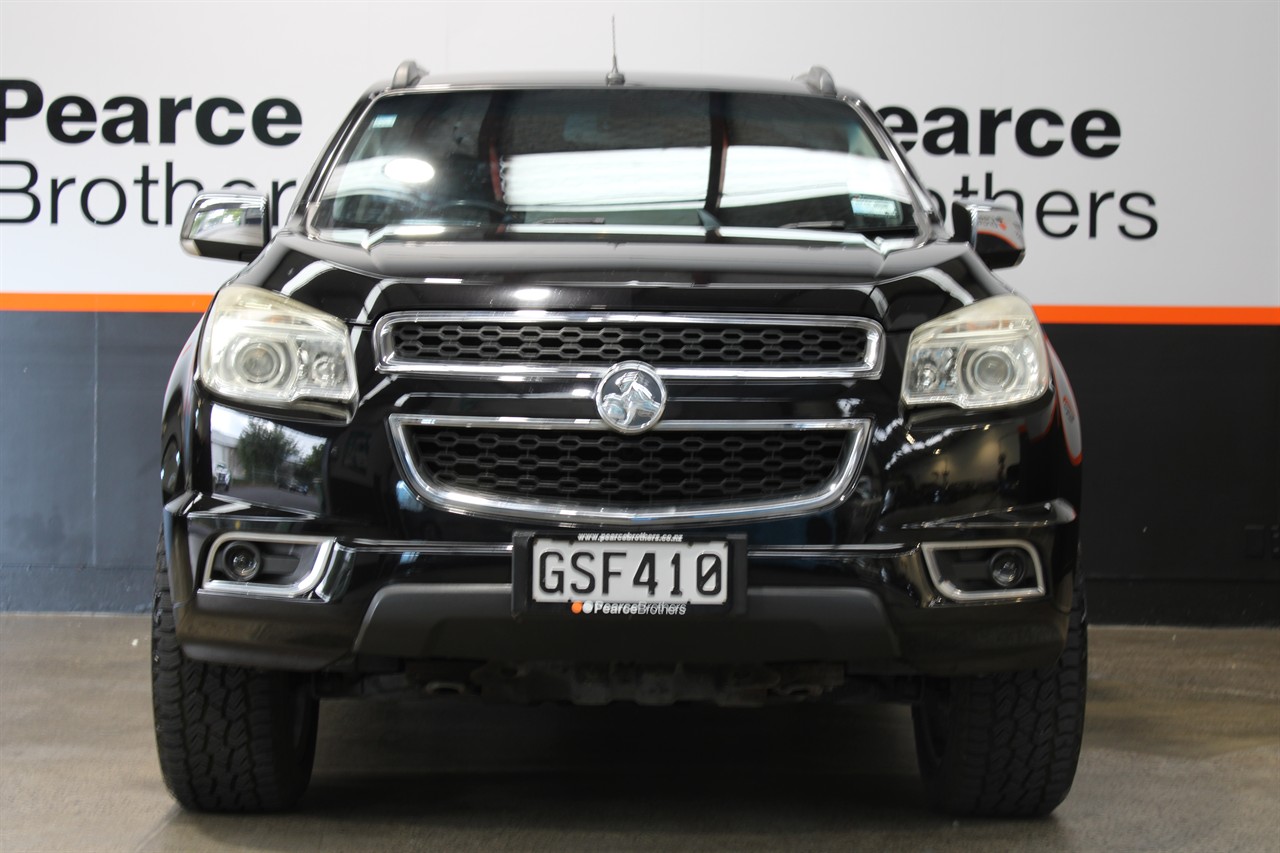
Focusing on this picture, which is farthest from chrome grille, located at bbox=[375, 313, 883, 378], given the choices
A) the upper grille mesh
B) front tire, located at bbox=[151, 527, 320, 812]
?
front tire, located at bbox=[151, 527, 320, 812]

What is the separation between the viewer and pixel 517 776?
151 inches

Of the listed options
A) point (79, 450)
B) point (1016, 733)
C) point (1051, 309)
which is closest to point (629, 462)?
point (1016, 733)

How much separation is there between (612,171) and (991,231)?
88 centimetres

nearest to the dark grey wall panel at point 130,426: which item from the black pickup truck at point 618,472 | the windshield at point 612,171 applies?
the windshield at point 612,171

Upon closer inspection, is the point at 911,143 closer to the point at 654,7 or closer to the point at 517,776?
the point at 654,7

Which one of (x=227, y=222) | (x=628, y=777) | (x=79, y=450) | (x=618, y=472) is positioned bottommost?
(x=628, y=777)

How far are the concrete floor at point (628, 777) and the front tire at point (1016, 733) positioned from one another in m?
0.07

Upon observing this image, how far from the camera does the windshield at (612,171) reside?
350 centimetres

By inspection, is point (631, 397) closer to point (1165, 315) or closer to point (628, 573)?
point (628, 573)

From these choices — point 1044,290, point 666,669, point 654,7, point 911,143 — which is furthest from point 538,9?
point 666,669

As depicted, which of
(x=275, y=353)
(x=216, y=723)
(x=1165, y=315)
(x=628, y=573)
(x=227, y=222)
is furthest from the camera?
(x=1165, y=315)

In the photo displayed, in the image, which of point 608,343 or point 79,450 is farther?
point 79,450

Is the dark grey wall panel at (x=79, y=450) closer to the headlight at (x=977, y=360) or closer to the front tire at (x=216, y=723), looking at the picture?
the front tire at (x=216, y=723)

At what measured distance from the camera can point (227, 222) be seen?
3.71 metres
